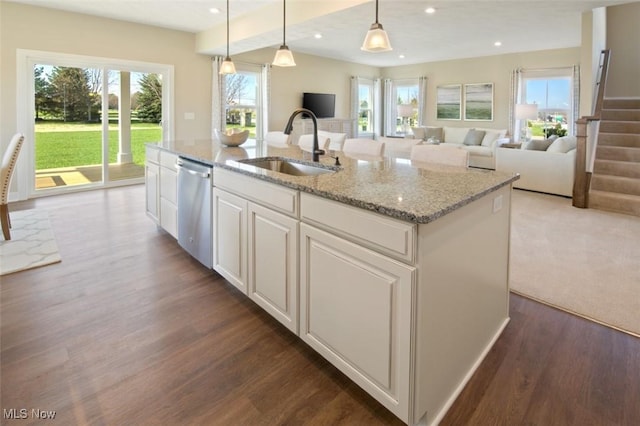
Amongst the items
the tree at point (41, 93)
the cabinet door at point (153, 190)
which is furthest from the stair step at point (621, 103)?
the tree at point (41, 93)

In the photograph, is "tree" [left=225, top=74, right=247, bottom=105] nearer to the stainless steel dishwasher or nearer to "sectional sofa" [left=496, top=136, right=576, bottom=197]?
the stainless steel dishwasher

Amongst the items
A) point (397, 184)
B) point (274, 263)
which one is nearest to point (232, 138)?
point (274, 263)

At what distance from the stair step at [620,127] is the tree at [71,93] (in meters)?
8.15

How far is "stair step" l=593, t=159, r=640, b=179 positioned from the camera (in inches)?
200

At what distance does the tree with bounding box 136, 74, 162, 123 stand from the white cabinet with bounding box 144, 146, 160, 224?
3014 millimetres

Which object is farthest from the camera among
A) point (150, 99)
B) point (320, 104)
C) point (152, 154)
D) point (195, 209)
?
point (320, 104)

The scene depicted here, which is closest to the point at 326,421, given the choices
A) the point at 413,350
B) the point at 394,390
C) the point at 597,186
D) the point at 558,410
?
the point at 394,390

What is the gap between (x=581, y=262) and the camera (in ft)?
10.3

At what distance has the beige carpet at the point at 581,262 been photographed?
242 centimetres

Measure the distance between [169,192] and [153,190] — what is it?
0.52 m

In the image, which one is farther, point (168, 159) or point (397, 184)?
point (168, 159)

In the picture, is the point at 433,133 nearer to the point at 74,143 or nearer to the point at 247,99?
the point at 247,99

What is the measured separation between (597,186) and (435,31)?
3434 millimetres

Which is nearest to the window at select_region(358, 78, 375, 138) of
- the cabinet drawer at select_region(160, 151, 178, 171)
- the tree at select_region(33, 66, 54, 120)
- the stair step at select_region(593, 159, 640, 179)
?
the stair step at select_region(593, 159, 640, 179)
